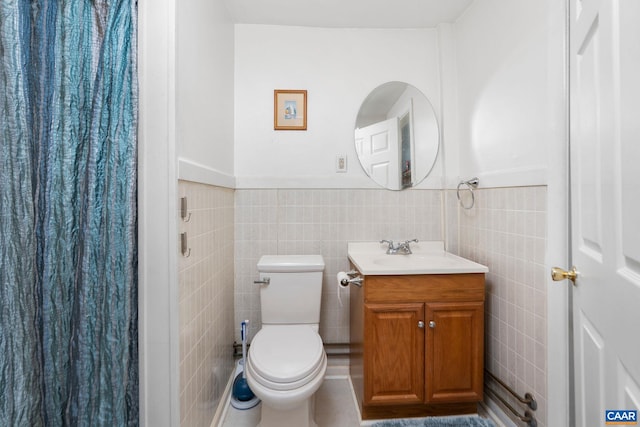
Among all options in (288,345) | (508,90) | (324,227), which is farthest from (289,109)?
(288,345)

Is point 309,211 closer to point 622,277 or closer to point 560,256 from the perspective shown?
point 560,256

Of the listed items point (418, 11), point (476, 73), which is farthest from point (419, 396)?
point (418, 11)

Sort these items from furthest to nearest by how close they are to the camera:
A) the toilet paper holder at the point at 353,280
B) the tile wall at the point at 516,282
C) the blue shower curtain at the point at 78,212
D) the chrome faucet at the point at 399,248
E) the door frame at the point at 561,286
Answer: the chrome faucet at the point at 399,248 → the toilet paper holder at the point at 353,280 → the tile wall at the point at 516,282 → the door frame at the point at 561,286 → the blue shower curtain at the point at 78,212

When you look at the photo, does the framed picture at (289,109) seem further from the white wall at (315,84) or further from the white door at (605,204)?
the white door at (605,204)

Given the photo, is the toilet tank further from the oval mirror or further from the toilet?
the oval mirror

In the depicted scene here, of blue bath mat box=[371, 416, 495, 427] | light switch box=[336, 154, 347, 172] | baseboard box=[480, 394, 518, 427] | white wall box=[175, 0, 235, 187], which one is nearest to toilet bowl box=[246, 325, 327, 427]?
blue bath mat box=[371, 416, 495, 427]

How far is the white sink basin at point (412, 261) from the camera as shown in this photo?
141 cm

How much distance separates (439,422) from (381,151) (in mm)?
1624

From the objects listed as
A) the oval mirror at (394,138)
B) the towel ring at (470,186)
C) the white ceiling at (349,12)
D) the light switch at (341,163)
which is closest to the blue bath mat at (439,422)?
the towel ring at (470,186)

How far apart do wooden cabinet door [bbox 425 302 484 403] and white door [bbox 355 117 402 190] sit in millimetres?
870

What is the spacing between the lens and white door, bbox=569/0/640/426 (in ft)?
1.76

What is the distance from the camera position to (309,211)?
191cm

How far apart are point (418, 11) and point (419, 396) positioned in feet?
7.48

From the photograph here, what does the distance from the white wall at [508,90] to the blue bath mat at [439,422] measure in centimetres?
125
